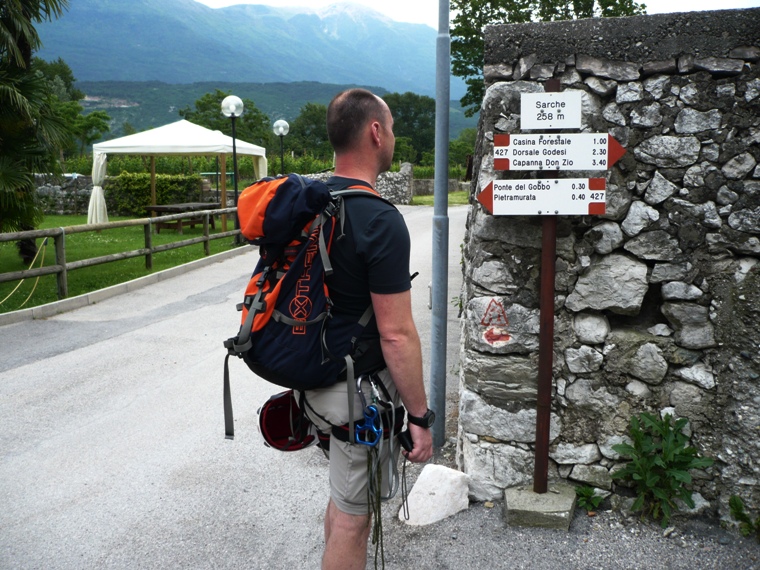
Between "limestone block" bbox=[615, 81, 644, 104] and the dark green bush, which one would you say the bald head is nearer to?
"limestone block" bbox=[615, 81, 644, 104]

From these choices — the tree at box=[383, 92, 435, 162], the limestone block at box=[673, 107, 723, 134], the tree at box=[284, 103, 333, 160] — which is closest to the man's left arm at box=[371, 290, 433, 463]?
the limestone block at box=[673, 107, 723, 134]

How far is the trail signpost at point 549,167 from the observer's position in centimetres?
335

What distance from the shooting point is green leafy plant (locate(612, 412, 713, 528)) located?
3.46 meters

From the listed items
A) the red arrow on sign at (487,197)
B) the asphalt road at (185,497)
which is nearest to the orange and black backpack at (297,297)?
the red arrow on sign at (487,197)

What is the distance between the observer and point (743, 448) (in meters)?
3.45

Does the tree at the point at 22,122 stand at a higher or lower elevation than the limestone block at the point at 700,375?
higher

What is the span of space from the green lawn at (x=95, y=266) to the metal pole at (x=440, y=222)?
660 cm

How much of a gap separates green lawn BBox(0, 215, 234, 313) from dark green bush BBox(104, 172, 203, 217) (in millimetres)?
3381

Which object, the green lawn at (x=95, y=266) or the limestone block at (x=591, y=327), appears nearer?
the limestone block at (x=591, y=327)

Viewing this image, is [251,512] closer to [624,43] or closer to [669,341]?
[669,341]

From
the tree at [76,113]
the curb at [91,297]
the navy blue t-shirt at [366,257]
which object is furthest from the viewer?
the tree at [76,113]

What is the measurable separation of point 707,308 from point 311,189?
2.26 meters

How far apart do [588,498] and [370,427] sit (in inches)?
74.6

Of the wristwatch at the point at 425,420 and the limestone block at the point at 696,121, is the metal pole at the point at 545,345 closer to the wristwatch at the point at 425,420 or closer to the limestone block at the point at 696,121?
the limestone block at the point at 696,121
